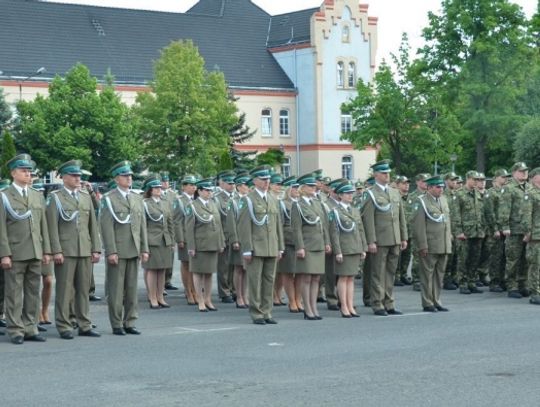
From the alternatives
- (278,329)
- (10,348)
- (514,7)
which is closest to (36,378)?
(10,348)

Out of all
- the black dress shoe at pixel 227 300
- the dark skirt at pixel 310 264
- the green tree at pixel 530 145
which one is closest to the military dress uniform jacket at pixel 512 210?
the dark skirt at pixel 310 264

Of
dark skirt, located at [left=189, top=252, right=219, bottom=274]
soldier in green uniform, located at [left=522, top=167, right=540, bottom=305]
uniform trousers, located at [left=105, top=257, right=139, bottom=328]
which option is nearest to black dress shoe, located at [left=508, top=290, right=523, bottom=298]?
soldier in green uniform, located at [left=522, top=167, right=540, bottom=305]

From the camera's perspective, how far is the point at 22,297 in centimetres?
1444

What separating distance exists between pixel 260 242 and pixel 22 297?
3.49 meters

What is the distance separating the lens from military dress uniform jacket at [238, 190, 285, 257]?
53.8 feet

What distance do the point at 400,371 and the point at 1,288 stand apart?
6.36m

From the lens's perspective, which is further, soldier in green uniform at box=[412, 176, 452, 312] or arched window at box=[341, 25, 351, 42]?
arched window at box=[341, 25, 351, 42]

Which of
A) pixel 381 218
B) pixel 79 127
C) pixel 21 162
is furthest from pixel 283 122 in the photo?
pixel 21 162

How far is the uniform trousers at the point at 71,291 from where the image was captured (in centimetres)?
1476

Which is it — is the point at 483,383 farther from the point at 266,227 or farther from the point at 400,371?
the point at 266,227

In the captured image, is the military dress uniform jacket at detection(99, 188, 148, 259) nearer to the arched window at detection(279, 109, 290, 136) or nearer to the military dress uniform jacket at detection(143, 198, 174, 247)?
the military dress uniform jacket at detection(143, 198, 174, 247)

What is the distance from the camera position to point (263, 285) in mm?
16422

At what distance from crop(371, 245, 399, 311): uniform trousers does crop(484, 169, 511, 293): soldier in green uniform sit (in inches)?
147

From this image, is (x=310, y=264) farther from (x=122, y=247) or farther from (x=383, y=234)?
(x=122, y=247)
